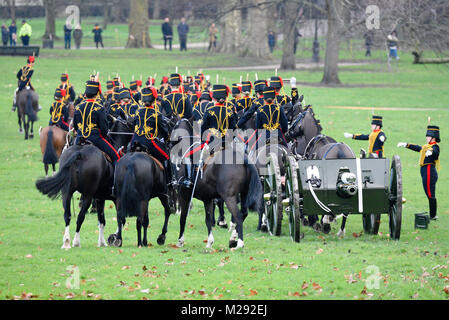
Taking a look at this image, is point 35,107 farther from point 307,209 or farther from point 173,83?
point 307,209

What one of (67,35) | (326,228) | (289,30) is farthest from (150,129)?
(67,35)

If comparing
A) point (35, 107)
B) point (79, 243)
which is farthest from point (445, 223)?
point (35, 107)

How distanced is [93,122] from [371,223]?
16.5 feet

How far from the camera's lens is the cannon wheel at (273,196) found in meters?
13.5

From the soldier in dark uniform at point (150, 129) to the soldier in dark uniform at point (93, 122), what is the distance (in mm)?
435

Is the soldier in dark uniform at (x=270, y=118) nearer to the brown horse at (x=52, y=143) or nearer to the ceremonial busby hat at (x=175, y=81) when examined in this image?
the ceremonial busby hat at (x=175, y=81)

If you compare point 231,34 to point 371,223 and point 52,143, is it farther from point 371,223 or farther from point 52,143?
→ point 371,223

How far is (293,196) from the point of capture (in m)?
13.0

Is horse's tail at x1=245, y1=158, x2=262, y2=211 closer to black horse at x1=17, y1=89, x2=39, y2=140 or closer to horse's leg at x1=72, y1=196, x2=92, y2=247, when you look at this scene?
horse's leg at x1=72, y1=196, x2=92, y2=247

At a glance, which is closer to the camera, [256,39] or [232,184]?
[232,184]

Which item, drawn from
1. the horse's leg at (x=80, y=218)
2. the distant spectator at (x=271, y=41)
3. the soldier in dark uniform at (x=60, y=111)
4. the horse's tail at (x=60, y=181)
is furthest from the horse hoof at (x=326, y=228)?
the distant spectator at (x=271, y=41)

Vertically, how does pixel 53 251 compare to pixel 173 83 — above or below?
below
